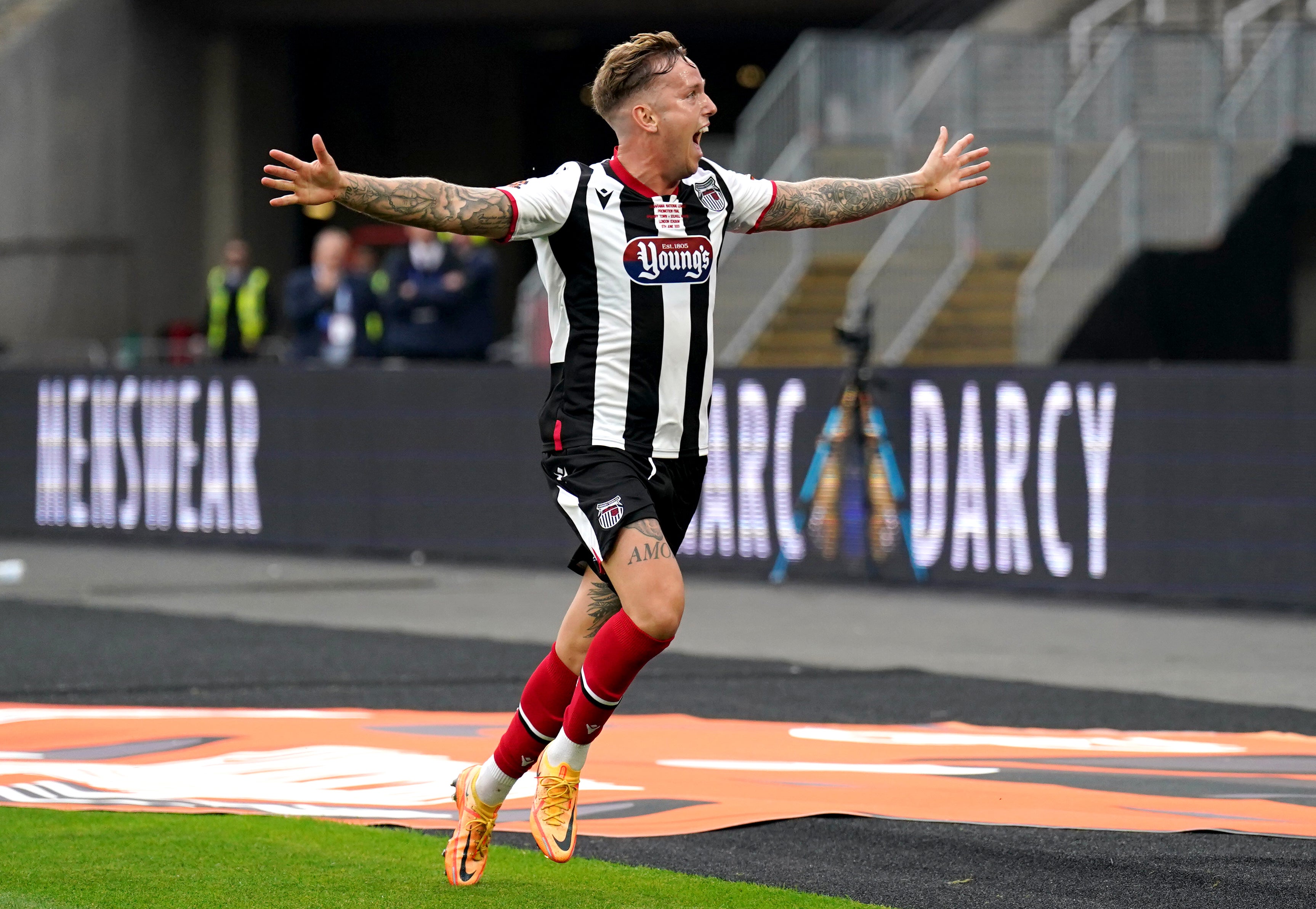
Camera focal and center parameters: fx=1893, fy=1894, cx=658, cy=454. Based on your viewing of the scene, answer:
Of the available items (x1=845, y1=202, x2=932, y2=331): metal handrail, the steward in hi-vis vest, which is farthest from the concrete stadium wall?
(x1=845, y1=202, x2=932, y2=331): metal handrail

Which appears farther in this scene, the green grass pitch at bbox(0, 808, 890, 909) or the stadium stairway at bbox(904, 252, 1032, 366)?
the stadium stairway at bbox(904, 252, 1032, 366)

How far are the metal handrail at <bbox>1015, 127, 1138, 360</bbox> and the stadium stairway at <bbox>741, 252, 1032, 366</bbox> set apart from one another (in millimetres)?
192

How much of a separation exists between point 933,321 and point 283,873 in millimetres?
13527

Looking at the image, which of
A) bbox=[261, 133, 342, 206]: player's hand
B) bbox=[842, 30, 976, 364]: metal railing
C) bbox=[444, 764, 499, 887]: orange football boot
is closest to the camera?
bbox=[261, 133, 342, 206]: player's hand

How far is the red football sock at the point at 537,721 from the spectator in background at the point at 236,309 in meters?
13.8

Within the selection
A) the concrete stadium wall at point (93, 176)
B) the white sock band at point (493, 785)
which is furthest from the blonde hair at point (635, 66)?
the concrete stadium wall at point (93, 176)

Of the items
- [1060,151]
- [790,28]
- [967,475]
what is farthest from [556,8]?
→ [967,475]

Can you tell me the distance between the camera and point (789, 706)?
8.14 m

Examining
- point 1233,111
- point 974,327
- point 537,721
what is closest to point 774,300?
point 974,327

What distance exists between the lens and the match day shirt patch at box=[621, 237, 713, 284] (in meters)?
5.14

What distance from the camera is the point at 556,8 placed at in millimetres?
31203

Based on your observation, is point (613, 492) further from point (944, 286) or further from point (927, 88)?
point (927, 88)

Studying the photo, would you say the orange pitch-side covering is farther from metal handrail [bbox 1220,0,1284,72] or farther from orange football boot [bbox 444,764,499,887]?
metal handrail [bbox 1220,0,1284,72]

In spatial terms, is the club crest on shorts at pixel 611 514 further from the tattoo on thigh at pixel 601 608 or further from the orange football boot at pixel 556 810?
the orange football boot at pixel 556 810
